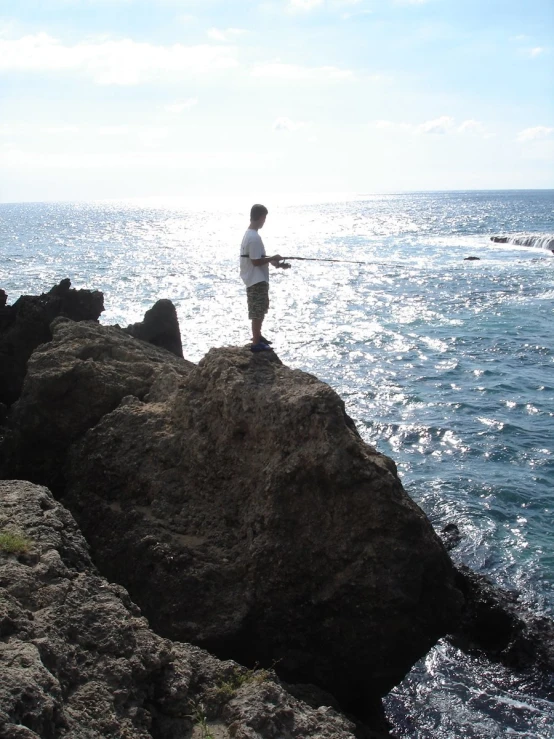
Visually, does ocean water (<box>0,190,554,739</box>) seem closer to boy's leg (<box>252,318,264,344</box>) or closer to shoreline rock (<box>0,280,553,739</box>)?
shoreline rock (<box>0,280,553,739</box>)

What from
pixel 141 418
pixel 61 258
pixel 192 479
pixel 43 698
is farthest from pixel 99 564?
pixel 61 258

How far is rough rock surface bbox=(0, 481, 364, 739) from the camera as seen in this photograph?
3773mm

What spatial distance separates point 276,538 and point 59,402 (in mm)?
3497

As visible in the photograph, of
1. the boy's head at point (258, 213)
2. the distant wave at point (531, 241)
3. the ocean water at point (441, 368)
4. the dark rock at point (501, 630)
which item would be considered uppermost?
the distant wave at point (531, 241)

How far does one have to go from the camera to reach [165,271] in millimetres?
52531

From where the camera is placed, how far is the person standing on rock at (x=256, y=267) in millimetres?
8820

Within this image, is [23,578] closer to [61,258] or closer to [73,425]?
[73,425]

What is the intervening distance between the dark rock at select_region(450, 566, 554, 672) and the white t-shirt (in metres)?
4.96

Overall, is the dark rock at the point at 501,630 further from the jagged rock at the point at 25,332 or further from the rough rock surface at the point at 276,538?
the jagged rock at the point at 25,332

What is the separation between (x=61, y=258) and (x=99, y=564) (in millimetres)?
57749

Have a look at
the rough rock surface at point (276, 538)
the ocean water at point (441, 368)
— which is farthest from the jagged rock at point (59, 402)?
the ocean water at point (441, 368)

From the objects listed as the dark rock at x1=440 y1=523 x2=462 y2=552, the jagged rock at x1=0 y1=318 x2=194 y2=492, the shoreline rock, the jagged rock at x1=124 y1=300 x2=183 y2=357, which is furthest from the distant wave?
the shoreline rock

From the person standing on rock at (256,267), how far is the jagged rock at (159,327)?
8557 millimetres

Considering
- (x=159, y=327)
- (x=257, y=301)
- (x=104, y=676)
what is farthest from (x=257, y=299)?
(x=159, y=327)
